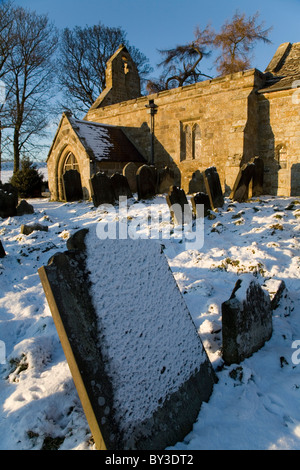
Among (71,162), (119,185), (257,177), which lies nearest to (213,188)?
(257,177)

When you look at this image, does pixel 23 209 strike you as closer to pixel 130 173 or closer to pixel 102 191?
pixel 102 191

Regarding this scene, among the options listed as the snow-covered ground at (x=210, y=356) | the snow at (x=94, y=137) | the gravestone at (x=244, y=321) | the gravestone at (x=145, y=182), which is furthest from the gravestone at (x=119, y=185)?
the gravestone at (x=244, y=321)

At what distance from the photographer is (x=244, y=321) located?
2.55m

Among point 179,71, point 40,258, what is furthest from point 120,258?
point 179,71

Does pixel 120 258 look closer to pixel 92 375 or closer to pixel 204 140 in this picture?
pixel 92 375

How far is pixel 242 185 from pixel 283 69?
6992mm

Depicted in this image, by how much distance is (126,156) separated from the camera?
13523 millimetres

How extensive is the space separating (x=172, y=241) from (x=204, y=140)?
8.09 meters

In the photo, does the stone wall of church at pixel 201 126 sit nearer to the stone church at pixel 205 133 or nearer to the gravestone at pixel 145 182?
the stone church at pixel 205 133

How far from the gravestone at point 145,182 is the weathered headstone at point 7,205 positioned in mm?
3825

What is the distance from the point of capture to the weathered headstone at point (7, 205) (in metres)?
8.53

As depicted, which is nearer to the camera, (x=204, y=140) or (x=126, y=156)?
(x=204, y=140)

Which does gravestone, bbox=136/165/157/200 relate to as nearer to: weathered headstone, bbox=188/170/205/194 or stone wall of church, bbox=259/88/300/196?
weathered headstone, bbox=188/170/205/194

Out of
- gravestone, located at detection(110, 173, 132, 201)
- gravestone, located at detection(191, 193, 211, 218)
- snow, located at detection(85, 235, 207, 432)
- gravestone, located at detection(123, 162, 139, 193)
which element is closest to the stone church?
gravestone, located at detection(123, 162, 139, 193)
